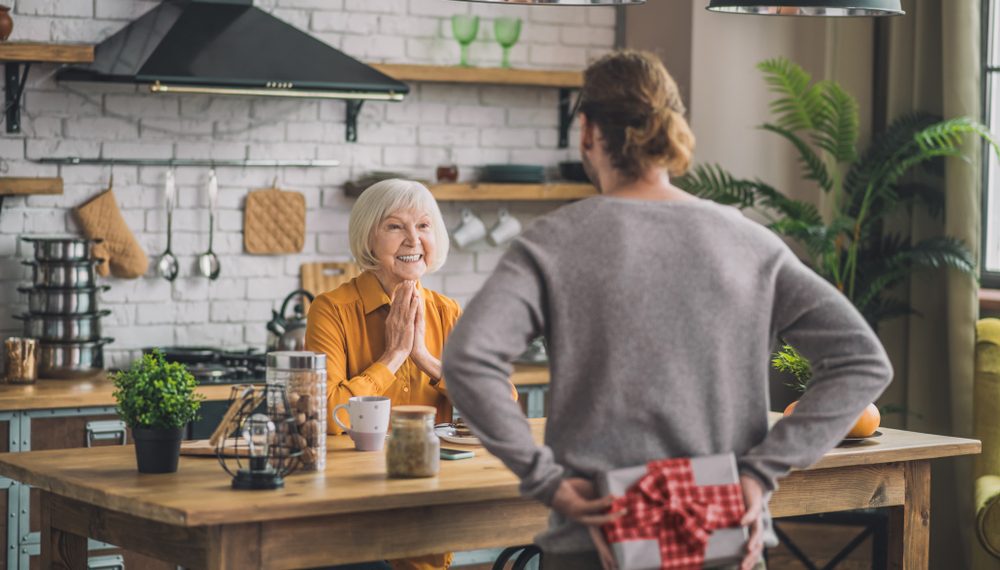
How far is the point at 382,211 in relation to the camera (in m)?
3.35

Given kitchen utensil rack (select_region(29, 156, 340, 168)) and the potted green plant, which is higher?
kitchen utensil rack (select_region(29, 156, 340, 168))

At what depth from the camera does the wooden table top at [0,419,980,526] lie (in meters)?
2.28

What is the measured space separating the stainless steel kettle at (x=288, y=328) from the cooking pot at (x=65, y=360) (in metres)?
0.61

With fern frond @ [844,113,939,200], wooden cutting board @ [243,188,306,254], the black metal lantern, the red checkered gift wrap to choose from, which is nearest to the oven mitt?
wooden cutting board @ [243,188,306,254]

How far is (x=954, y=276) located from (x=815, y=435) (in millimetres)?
2873

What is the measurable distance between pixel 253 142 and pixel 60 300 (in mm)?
974

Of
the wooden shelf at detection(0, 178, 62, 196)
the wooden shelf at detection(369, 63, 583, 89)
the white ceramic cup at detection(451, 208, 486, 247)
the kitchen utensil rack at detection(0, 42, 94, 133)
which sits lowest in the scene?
the white ceramic cup at detection(451, 208, 486, 247)

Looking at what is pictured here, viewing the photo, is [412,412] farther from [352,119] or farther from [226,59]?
[352,119]

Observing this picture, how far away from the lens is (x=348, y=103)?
5.26 meters

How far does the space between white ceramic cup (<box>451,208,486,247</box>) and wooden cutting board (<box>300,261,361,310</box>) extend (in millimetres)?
453

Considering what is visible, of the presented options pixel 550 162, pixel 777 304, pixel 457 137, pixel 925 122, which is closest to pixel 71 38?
pixel 457 137

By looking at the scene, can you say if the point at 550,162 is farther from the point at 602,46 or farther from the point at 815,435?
the point at 815,435

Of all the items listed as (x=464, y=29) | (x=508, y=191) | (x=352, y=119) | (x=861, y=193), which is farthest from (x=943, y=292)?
(x=352, y=119)

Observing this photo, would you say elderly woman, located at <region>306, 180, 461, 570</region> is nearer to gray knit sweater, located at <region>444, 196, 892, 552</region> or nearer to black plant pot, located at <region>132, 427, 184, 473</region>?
black plant pot, located at <region>132, 427, 184, 473</region>
